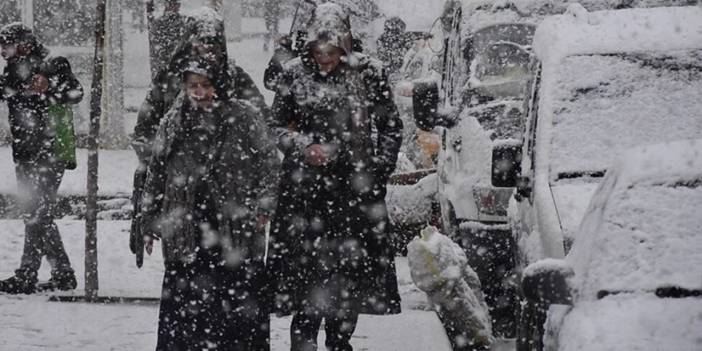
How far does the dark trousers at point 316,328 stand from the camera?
5977 mm

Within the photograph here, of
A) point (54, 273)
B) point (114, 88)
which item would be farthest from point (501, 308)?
point (114, 88)

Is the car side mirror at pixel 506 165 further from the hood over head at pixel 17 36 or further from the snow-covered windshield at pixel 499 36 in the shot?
the hood over head at pixel 17 36

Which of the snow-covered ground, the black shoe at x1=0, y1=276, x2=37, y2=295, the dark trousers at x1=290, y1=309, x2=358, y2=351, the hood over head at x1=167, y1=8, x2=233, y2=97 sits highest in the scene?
the hood over head at x1=167, y1=8, x2=233, y2=97

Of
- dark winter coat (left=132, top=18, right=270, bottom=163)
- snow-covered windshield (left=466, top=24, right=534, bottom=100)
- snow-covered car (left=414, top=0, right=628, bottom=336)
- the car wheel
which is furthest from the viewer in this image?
snow-covered windshield (left=466, top=24, right=534, bottom=100)

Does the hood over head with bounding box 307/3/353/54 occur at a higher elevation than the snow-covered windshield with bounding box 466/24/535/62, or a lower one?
lower

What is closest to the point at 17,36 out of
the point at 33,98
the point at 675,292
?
the point at 33,98

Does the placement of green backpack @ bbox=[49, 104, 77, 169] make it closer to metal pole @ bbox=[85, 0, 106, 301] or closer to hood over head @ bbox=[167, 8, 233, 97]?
metal pole @ bbox=[85, 0, 106, 301]

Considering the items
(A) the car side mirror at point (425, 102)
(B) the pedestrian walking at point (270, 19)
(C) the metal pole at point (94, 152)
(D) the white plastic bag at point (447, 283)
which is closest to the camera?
(D) the white plastic bag at point (447, 283)

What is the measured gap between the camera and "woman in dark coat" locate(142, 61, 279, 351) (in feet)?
18.7

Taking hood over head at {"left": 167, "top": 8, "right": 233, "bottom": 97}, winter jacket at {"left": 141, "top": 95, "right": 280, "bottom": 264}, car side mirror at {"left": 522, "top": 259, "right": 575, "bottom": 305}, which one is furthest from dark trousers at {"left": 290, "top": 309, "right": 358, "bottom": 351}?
car side mirror at {"left": 522, "top": 259, "right": 575, "bottom": 305}

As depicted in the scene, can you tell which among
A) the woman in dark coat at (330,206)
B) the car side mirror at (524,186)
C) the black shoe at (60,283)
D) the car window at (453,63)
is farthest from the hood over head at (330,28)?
the black shoe at (60,283)

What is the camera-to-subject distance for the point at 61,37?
18516 mm

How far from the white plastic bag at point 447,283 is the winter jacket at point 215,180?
3.99ft

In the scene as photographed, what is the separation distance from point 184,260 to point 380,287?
1012 millimetres
